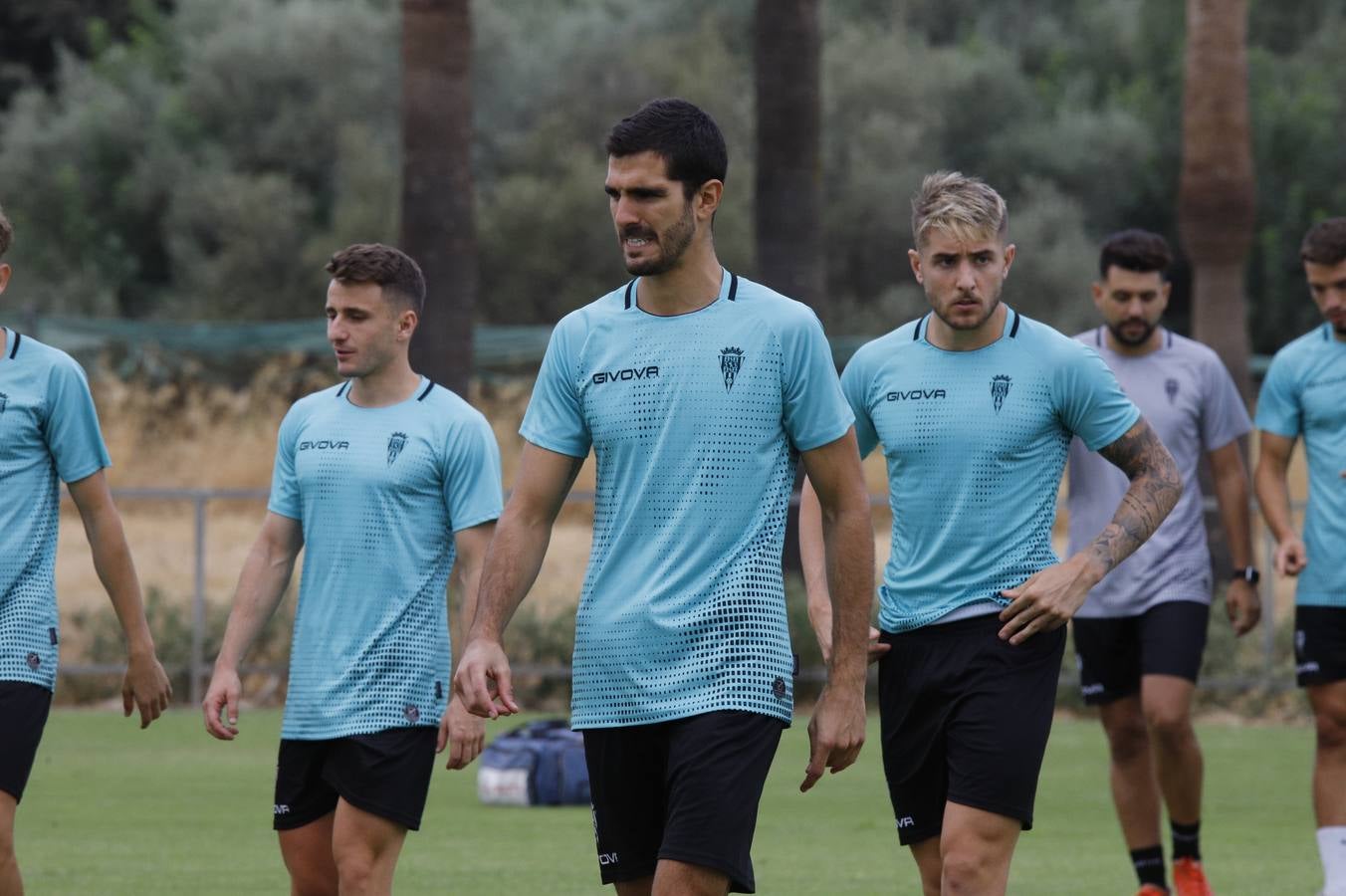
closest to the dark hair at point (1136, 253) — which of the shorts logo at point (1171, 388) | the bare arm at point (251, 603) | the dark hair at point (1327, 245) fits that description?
the shorts logo at point (1171, 388)

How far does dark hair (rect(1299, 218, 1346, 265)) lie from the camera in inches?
341

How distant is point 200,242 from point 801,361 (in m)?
33.6

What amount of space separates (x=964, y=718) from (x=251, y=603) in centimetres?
230

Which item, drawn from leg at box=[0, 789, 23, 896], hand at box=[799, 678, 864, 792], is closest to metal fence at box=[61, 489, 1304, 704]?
leg at box=[0, 789, 23, 896]

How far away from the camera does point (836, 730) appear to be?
517 centimetres

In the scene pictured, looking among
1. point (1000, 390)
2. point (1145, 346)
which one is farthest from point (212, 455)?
point (1000, 390)

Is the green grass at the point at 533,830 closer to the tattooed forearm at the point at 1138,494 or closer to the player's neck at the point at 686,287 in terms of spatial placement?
the tattooed forearm at the point at 1138,494

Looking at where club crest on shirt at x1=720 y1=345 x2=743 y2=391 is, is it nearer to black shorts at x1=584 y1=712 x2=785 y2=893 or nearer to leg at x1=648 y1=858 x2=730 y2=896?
black shorts at x1=584 y1=712 x2=785 y2=893

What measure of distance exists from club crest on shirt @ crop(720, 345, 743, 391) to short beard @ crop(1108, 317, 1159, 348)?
4197mm

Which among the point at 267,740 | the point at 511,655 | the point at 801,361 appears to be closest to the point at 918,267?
the point at 801,361

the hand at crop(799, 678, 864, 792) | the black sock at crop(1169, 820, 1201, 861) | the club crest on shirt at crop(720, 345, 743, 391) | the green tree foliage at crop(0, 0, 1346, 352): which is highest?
the green tree foliage at crop(0, 0, 1346, 352)

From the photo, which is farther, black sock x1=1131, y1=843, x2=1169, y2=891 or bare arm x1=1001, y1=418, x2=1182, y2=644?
black sock x1=1131, y1=843, x2=1169, y2=891

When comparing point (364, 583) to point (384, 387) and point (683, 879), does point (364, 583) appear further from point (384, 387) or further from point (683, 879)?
point (683, 879)

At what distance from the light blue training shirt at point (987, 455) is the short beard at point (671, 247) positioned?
4.73ft
